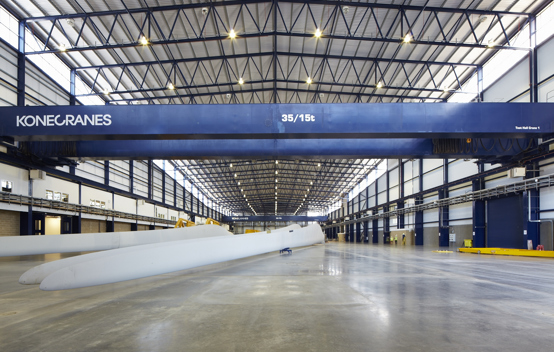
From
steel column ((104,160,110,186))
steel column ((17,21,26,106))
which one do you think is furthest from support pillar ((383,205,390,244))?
steel column ((17,21,26,106))

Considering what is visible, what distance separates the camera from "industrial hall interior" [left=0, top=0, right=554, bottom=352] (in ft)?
13.5

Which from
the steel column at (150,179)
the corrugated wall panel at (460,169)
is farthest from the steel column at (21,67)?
the corrugated wall panel at (460,169)

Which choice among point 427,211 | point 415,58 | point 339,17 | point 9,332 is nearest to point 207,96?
point 339,17

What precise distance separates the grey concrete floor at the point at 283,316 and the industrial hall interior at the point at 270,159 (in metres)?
0.04

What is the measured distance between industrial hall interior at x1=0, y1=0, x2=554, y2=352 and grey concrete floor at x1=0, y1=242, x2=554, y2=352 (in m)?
0.04

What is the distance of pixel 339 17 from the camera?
1958cm

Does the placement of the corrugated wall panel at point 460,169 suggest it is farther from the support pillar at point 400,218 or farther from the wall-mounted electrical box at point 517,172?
the support pillar at point 400,218

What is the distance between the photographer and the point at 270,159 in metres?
16.9

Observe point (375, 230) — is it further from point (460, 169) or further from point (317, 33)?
point (317, 33)

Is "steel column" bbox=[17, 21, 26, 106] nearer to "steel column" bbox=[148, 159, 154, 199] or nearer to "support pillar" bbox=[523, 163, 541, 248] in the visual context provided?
"steel column" bbox=[148, 159, 154, 199]

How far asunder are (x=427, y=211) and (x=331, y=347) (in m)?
32.1

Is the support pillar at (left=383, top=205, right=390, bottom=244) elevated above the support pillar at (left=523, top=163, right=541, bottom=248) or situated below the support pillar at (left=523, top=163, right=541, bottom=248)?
below

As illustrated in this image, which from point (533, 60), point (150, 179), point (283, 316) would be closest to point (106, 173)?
point (150, 179)

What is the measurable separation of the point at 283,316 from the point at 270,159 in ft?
42.5
